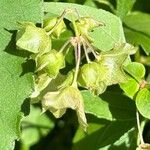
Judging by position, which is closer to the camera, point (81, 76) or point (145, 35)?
point (81, 76)

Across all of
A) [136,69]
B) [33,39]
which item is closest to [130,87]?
[136,69]

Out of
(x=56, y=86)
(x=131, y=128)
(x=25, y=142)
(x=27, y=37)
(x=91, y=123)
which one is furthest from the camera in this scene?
(x=25, y=142)

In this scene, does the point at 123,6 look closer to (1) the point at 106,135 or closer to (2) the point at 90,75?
(1) the point at 106,135

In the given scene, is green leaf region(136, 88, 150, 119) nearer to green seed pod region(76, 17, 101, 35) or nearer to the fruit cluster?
the fruit cluster

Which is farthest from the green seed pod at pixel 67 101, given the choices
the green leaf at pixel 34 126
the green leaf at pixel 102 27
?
the green leaf at pixel 34 126

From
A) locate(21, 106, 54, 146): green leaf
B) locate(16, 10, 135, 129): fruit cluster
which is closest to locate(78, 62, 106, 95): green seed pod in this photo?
locate(16, 10, 135, 129): fruit cluster

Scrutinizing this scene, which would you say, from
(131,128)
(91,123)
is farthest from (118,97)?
(91,123)

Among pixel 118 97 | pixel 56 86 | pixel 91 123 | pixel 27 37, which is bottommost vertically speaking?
pixel 91 123

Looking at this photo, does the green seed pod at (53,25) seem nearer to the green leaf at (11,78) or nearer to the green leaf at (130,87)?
the green leaf at (11,78)

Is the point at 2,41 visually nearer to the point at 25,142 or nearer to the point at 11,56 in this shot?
the point at 11,56
